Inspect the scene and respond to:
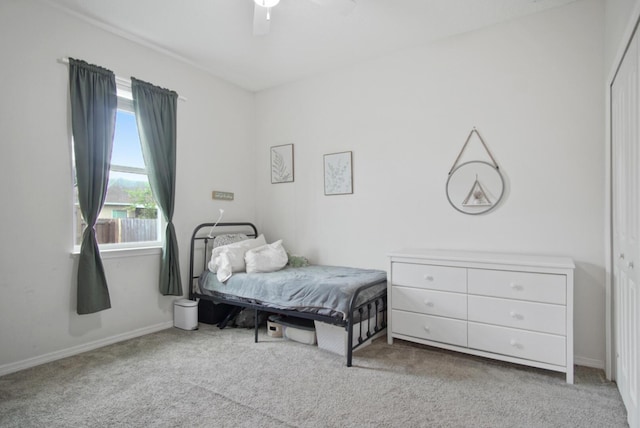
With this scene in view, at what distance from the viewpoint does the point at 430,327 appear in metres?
2.79

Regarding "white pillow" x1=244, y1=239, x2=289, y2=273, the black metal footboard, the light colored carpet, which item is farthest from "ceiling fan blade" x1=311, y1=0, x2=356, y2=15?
the light colored carpet

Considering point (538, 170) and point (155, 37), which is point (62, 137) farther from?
point (538, 170)

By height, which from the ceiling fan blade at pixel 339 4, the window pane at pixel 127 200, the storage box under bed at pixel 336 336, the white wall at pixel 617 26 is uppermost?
the ceiling fan blade at pixel 339 4

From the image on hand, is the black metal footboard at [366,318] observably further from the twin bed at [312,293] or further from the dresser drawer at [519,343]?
the dresser drawer at [519,343]

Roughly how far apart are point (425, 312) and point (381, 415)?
1.03 m

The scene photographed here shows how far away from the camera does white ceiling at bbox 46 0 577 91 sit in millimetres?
2715

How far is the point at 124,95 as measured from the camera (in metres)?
3.27

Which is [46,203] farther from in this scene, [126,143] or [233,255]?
[233,255]

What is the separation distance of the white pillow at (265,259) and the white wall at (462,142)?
0.50 m

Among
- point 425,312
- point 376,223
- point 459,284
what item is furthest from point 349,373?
point 376,223

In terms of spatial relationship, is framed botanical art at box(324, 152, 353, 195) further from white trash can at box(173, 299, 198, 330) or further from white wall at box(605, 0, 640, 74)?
white wall at box(605, 0, 640, 74)

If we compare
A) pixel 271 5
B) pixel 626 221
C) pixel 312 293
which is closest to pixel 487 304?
pixel 626 221

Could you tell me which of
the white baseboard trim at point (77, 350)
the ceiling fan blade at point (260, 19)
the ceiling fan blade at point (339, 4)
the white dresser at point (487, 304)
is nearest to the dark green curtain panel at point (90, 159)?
the white baseboard trim at point (77, 350)

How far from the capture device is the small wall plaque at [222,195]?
4.02 metres
